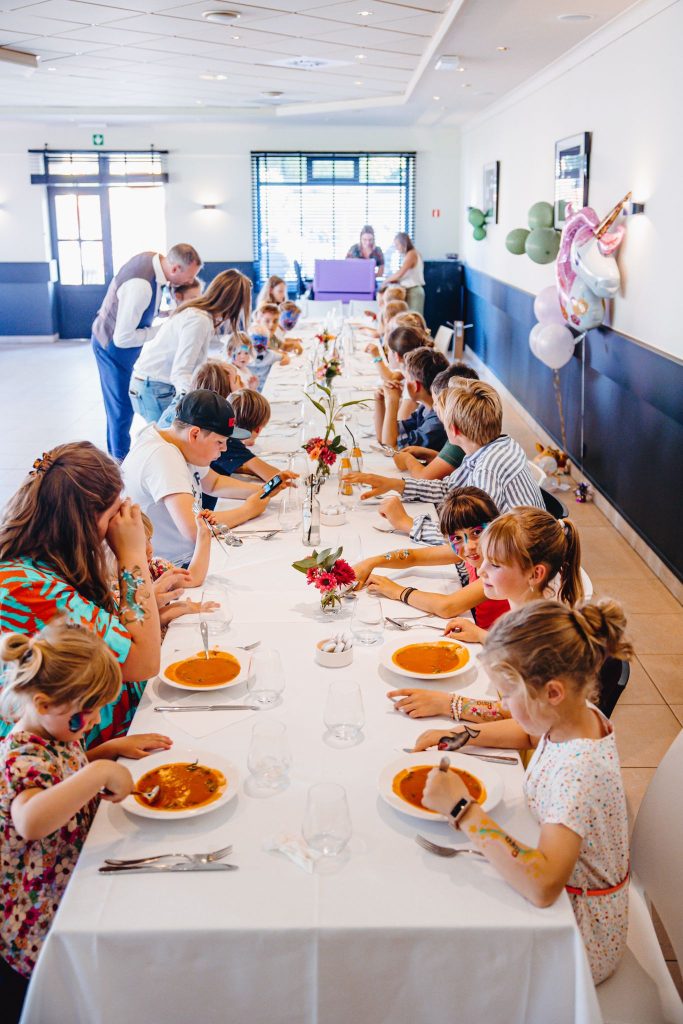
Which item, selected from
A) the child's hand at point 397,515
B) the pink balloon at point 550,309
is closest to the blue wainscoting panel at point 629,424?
the pink balloon at point 550,309

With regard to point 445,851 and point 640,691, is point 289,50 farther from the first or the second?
point 445,851

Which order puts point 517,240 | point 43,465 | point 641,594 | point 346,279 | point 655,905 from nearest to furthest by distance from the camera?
1. point 655,905
2. point 43,465
3. point 641,594
4. point 517,240
5. point 346,279

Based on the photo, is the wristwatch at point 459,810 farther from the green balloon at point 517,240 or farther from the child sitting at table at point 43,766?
the green balloon at point 517,240

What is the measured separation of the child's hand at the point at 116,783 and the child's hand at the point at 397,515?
5.99 ft

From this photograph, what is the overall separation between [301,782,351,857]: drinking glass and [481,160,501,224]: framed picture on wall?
1030 cm

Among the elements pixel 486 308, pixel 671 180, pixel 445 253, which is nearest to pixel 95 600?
pixel 671 180

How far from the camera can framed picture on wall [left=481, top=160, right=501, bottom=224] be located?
430 inches

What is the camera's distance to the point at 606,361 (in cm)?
614

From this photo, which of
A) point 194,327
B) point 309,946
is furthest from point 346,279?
point 309,946

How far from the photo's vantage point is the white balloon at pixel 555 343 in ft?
22.0

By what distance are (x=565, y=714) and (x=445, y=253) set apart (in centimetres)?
1384

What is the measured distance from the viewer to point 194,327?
5230 mm

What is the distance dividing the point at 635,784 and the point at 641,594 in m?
1.79

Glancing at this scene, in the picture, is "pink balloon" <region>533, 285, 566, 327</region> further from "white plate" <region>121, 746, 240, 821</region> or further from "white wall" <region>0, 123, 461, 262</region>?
"white wall" <region>0, 123, 461, 262</region>
